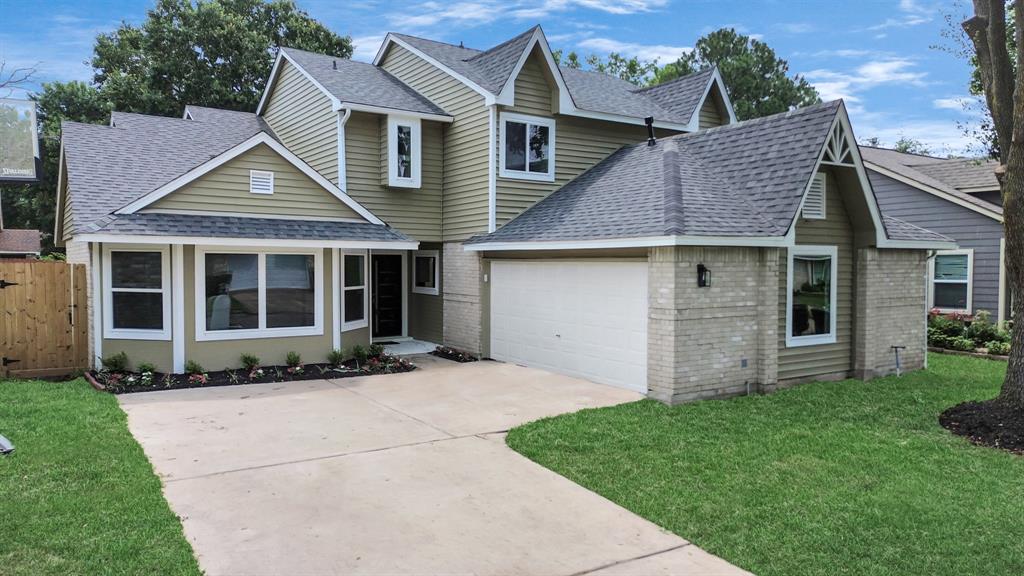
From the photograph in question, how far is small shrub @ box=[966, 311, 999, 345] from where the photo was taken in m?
15.3

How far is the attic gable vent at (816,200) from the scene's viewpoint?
11.2 m

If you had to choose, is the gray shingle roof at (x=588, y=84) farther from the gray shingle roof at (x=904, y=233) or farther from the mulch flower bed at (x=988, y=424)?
the mulch flower bed at (x=988, y=424)

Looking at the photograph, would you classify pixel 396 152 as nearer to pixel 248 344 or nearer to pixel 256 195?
pixel 256 195

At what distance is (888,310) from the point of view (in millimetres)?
12258

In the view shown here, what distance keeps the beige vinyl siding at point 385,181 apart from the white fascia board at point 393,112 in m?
0.41

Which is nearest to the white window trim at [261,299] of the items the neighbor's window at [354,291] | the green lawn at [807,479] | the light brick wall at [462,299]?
the neighbor's window at [354,291]

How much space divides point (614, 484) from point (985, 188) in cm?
1581

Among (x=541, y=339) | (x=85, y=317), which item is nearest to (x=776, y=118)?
(x=541, y=339)

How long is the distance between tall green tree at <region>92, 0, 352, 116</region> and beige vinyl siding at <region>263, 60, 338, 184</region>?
13.5 metres

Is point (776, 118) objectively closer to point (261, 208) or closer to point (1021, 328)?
point (1021, 328)

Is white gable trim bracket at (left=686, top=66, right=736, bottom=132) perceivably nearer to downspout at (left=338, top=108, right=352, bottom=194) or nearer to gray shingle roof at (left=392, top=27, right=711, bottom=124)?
gray shingle roof at (left=392, top=27, right=711, bottom=124)

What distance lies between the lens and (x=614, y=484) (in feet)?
20.2

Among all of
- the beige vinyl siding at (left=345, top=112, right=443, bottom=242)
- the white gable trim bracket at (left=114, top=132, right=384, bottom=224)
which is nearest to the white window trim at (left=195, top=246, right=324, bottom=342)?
the white gable trim bracket at (left=114, top=132, right=384, bottom=224)

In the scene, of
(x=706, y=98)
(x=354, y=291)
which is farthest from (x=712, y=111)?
(x=354, y=291)
